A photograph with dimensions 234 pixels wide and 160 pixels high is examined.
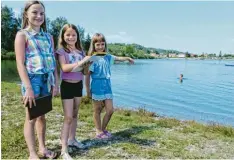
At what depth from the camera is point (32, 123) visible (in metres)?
5.12

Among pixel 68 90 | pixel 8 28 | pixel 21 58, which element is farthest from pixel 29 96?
pixel 8 28

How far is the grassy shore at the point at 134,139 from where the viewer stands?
5.86 metres

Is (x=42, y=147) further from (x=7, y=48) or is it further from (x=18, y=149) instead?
(x=7, y=48)

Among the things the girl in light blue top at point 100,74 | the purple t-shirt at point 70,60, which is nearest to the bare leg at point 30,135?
the purple t-shirt at point 70,60

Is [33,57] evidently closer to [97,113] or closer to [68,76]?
[68,76]

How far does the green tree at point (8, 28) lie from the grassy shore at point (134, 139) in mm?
76388

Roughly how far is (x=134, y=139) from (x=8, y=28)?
9038 centimetres

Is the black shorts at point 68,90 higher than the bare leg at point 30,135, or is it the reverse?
the black shorts at point 68,90

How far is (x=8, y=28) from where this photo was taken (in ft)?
299

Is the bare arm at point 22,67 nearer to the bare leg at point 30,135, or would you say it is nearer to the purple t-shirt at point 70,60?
the bare leg at point 30,135

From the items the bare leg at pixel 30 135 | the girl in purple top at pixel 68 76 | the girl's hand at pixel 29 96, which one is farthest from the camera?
the girl in purple top at pixel 68 76

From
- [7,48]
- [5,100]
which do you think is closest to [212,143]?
[5,100]

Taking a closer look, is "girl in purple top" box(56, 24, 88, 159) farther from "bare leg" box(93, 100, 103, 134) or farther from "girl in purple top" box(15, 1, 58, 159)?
"bare leg" box(93, 100, 103, 134)

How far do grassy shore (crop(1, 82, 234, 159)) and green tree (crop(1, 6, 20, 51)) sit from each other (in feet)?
251
